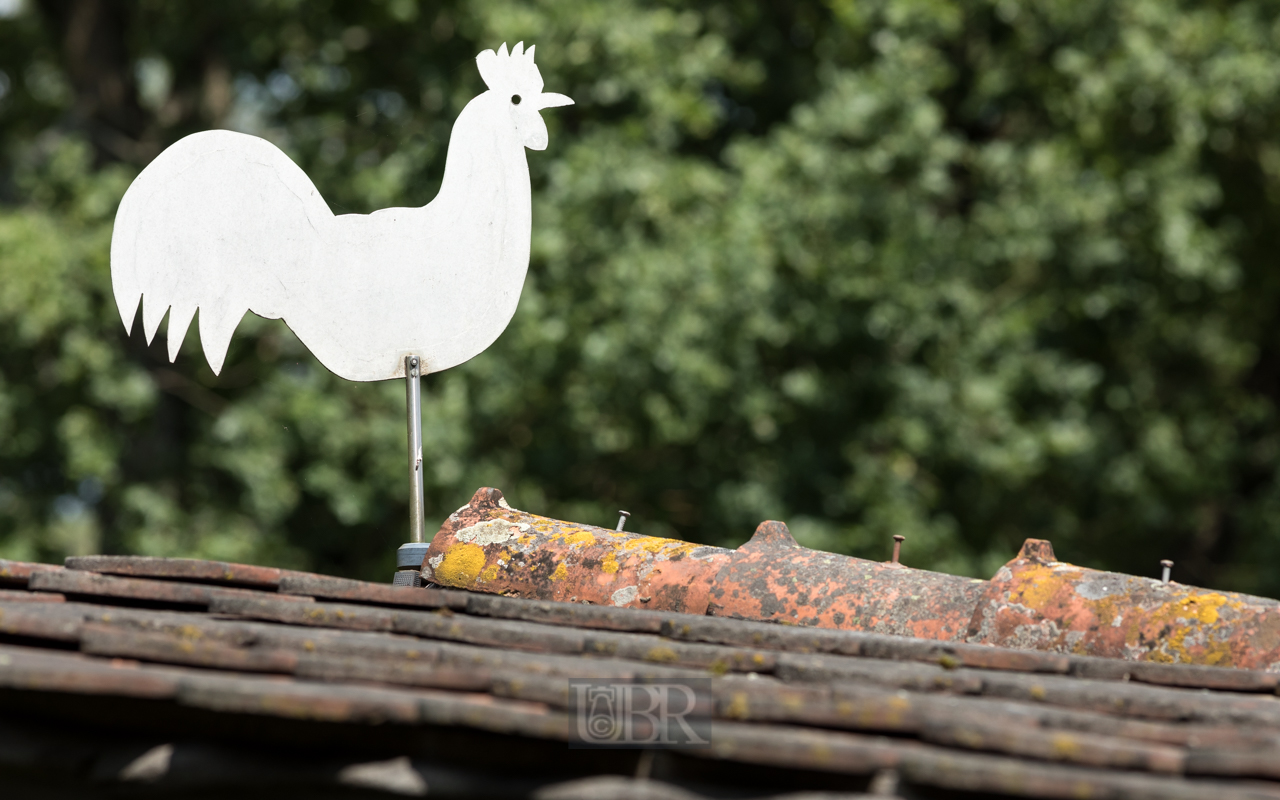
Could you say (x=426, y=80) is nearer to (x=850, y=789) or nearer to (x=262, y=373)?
(x=262, y=373)

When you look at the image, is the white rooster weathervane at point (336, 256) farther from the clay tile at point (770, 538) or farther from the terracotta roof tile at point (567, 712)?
the terracotta roof tile at point (567, 712)

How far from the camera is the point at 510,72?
376 cm

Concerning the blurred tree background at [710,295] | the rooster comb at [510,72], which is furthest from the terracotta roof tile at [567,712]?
the blurred tree background at [710,295]

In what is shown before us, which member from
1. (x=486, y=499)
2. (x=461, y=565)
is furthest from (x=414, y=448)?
(x=461, y=565)

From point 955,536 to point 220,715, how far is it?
8.42m

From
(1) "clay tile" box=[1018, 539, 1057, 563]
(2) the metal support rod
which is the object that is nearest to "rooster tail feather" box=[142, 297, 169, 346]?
(2) the metal support rod

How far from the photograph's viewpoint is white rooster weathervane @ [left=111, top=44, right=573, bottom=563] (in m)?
3.35

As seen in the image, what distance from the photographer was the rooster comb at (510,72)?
373 centimetres

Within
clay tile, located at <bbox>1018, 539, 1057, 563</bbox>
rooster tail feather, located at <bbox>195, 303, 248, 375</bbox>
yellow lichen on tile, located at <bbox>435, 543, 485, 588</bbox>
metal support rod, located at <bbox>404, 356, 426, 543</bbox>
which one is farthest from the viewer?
rooster tail feather, located at <bbox>195, 303, 248, 375</bbox>

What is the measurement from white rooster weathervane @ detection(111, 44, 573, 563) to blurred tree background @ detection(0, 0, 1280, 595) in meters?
5.18

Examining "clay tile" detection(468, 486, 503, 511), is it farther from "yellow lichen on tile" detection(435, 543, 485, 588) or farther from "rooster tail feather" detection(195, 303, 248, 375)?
"rooster tail feather" detection(195, 303, 248, 375)

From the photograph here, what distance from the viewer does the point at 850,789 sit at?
5.43ft

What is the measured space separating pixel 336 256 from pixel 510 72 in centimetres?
82

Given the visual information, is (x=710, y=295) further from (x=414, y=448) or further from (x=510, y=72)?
(x=414, y=448)
